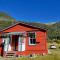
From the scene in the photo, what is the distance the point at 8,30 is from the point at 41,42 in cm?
507

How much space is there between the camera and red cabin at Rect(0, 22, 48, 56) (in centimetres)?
2836

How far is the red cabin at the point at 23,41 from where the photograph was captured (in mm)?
28359

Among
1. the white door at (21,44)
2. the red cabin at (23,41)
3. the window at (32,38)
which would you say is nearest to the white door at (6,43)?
the red cabin at (23,41)

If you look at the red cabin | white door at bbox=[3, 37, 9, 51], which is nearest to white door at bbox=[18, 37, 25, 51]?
the red cabin

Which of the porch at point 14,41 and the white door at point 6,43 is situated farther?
the white door at point 6,43

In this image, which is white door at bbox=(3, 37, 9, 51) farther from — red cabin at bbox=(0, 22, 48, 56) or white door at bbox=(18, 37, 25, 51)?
white door at bbox=(18, 37, 25, 51)

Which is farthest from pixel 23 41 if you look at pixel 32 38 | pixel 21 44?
pixel 32 38

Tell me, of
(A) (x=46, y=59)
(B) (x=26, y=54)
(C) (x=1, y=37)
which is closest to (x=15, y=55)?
(B) (x=26, y=54)

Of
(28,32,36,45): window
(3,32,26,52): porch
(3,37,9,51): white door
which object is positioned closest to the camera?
(3,32,26,52): porch

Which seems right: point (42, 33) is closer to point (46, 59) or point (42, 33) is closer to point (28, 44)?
point (28, 44)

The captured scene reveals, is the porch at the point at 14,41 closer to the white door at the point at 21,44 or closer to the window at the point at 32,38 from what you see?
the white door at the point at 21,44

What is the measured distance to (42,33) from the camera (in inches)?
1137

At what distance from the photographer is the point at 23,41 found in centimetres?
2873

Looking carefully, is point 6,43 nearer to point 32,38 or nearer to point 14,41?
point 14,41
